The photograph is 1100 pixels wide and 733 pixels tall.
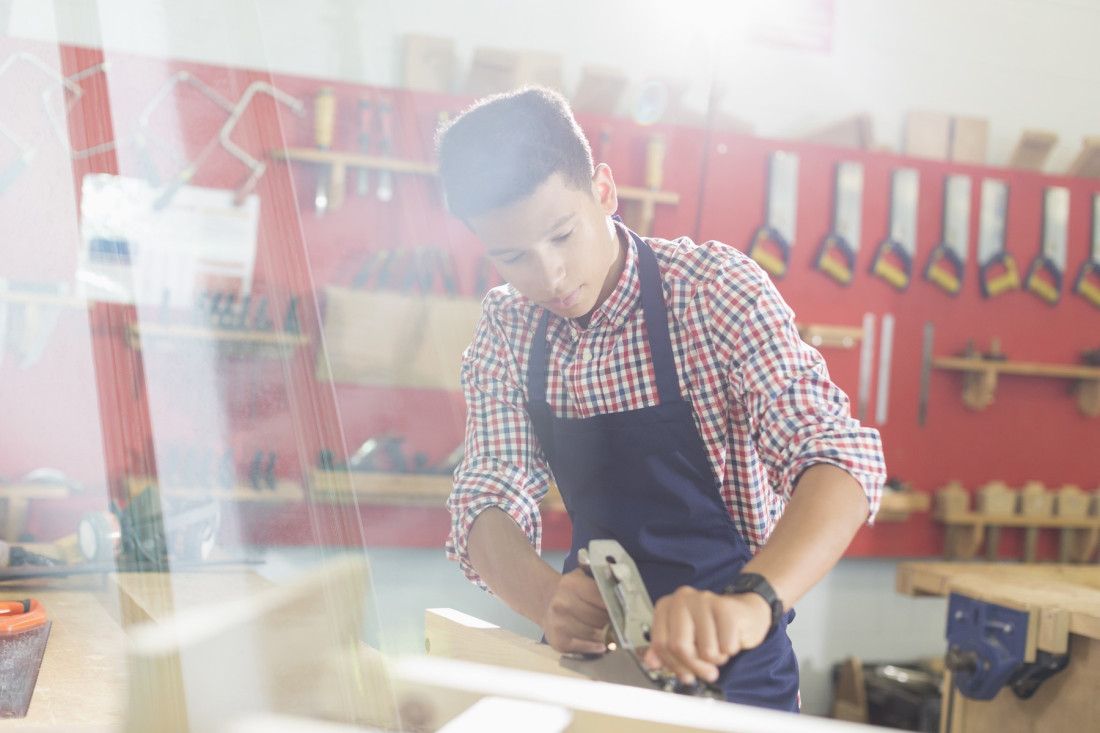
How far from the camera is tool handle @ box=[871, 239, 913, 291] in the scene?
325 cm

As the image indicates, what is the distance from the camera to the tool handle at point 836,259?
3.18 meters

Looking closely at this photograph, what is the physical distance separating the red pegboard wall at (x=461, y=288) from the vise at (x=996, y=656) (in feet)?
3.59

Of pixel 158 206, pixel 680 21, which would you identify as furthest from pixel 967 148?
pixel 158 206

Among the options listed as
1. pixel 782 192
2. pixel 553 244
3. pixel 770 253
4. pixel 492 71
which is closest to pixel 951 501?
pixel 770 253

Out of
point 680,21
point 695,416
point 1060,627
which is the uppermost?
point 680,21

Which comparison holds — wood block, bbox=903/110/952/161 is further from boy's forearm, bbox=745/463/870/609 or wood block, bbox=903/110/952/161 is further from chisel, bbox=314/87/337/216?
boy's forearm, bbox=745/463/870/609

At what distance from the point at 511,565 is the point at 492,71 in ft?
6.92

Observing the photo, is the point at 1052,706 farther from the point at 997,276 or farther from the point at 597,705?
the point at 597,705

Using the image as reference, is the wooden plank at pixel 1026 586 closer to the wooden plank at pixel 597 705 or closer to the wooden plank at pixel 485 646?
the wooden plank at pixel 485 646

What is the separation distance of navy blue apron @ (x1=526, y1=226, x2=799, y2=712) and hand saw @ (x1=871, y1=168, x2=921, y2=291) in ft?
7.68

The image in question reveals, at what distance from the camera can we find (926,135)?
3.37 metres

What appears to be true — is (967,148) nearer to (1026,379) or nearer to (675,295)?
(1026,379)

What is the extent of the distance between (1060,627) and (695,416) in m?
1.30

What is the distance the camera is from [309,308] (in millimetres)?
1389
